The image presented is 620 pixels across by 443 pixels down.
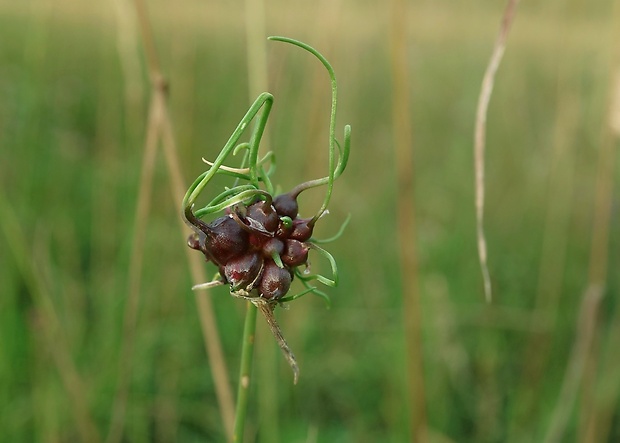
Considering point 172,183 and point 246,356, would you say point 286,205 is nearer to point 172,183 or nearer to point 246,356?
point 246,356

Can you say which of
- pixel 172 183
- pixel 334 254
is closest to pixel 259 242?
pixel 172 183

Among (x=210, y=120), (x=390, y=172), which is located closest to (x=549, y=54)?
(x=390, y=172)

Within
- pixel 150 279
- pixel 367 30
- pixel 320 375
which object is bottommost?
pixel 320 375

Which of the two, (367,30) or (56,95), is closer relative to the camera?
(56,95)

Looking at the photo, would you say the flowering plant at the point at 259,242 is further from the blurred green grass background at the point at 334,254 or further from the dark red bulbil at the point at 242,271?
the blurred green grass background at the point at 334,254

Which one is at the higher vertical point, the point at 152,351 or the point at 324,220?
the point at 324,220

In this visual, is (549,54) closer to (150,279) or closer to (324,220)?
(324,220)
